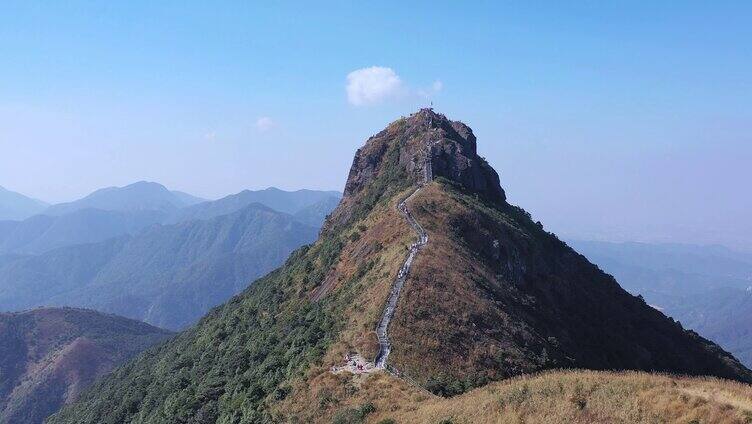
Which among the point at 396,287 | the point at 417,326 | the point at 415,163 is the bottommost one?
the point at 417,326

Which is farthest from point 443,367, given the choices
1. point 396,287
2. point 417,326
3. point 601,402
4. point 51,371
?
point 51,371

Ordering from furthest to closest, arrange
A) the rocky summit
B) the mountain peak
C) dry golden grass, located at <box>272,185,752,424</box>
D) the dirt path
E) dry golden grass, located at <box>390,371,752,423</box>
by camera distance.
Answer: the mountain peak
the dirt path
the rocky summit
dry golden grass, located at <box>272,185,752,424</box>
dry golden grass, located at <box>390,371,752,423</box>

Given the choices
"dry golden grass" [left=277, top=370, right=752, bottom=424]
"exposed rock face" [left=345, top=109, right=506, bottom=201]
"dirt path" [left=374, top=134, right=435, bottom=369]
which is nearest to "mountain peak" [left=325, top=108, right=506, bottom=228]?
"exposed rock face" [left=345, top=109, right=506, bottom=201]

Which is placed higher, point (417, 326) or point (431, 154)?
point (431, 154)

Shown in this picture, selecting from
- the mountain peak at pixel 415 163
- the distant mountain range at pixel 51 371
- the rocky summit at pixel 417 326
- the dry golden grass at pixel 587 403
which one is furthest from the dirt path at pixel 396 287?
the distant mountain range at pixel 51 371

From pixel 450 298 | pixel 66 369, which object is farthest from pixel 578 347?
pixel 66 369

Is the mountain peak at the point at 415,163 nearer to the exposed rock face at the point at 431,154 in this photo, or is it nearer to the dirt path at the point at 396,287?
the exposed rock face at the point at 431,154

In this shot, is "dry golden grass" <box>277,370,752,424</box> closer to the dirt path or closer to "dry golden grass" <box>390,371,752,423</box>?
"dry golden grass" <box>390,371,752,423</box>

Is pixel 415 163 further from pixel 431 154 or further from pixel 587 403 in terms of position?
pixel 587 403
